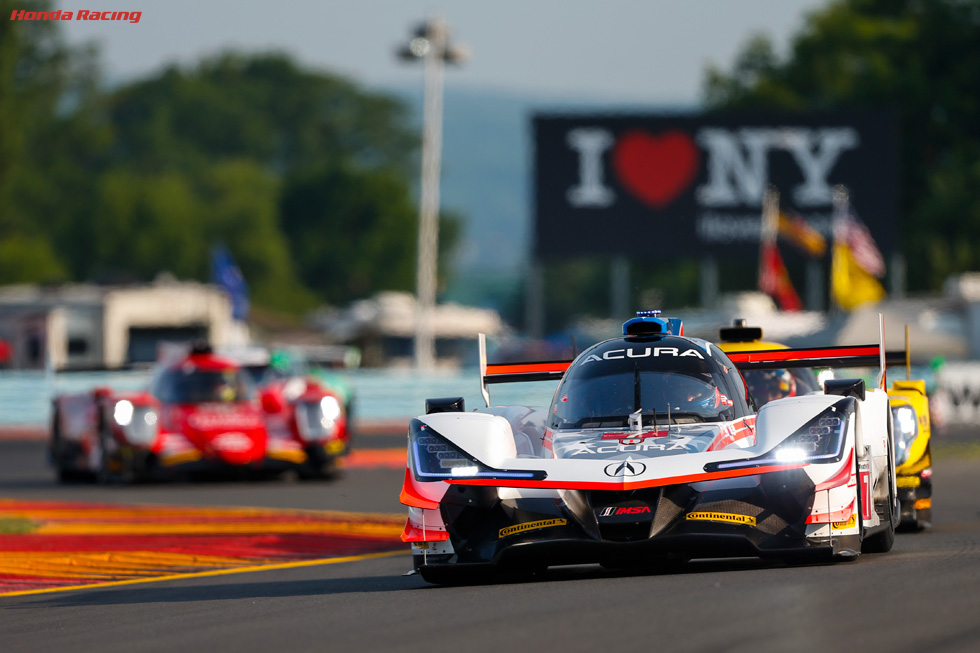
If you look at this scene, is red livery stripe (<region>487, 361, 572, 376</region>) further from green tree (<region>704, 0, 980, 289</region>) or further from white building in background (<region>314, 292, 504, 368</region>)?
green tree (<region>704, 0, 980, 289</region>)

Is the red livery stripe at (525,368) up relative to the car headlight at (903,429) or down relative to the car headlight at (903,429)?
up

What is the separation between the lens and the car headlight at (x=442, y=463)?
27.6ft

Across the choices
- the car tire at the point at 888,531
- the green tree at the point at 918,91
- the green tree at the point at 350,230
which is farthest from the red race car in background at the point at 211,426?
the green tree at the point at 350,230

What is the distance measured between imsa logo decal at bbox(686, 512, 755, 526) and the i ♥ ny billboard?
40.2m

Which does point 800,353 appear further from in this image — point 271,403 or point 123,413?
point 123,413

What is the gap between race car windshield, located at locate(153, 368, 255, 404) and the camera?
2033 cm

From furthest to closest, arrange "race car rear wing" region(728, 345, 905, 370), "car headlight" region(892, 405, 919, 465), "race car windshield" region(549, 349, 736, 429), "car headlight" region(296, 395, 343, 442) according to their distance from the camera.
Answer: "car headlight" region(296, 395, 343, 442)
"car headlight" region(892, 405, 919, 465)
"race car rear wing" region(728, 345, 905, 370)
"race car windshield" region(549, 349, 736, 429)

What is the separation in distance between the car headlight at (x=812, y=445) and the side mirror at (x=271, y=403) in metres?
12.7

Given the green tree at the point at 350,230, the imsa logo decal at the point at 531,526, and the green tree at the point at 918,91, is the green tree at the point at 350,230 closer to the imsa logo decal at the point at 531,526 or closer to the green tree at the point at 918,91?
the green tree at the point at 918,91

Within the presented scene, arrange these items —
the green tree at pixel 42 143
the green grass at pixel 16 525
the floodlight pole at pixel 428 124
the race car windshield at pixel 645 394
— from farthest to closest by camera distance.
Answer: the green tree at pixel 42 143, the floodlight pole at pixel 428 124, the green grass at pixel 16 525, the race car windshield at pixel 645 394

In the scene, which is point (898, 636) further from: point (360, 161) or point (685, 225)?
point (360, 161)

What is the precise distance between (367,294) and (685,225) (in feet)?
222

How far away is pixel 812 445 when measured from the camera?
8352mm

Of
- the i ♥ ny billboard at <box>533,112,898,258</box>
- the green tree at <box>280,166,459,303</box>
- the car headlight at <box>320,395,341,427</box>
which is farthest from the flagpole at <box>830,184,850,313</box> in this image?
the green tree at <box>280,166,459,303</box>
